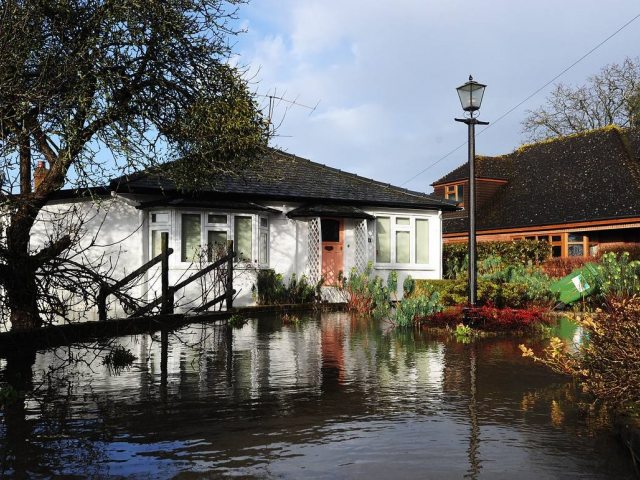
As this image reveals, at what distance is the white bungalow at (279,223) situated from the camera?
1864 centimetres

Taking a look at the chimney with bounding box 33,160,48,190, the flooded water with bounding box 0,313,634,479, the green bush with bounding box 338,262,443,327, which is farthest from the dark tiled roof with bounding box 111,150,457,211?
the flooded water with bounding box 0,313,634,479

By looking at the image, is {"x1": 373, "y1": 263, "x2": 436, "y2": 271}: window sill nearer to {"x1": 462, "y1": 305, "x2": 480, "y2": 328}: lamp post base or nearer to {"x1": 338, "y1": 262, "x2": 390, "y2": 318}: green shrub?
{"x1": 338, "y1": 262, "x2": 390, "y2": 318}: green shrub

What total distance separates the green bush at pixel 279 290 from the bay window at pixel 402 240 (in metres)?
3.57

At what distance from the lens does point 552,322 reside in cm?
1443

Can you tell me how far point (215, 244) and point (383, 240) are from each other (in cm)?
627

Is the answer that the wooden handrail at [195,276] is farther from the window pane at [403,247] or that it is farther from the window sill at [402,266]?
the window pane at [403,247]

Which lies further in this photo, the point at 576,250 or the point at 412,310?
the point at 576,250

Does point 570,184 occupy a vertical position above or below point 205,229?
above

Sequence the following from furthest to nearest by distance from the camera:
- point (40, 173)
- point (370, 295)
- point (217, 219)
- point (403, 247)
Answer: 1. point (403, 247)
2. point (217, 219)
3. point (370, 295)
4. point (40, 173)

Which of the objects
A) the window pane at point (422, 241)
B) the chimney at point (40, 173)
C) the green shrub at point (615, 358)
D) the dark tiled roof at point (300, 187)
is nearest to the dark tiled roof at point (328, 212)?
the dark tiled roof at point (300, 187)

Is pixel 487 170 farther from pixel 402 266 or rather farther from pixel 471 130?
pixel 471 130

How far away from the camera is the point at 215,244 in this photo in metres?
19.0

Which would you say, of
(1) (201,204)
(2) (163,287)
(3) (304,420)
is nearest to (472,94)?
(2) (163,287)

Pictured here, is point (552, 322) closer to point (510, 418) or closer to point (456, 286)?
point (456, 286)
